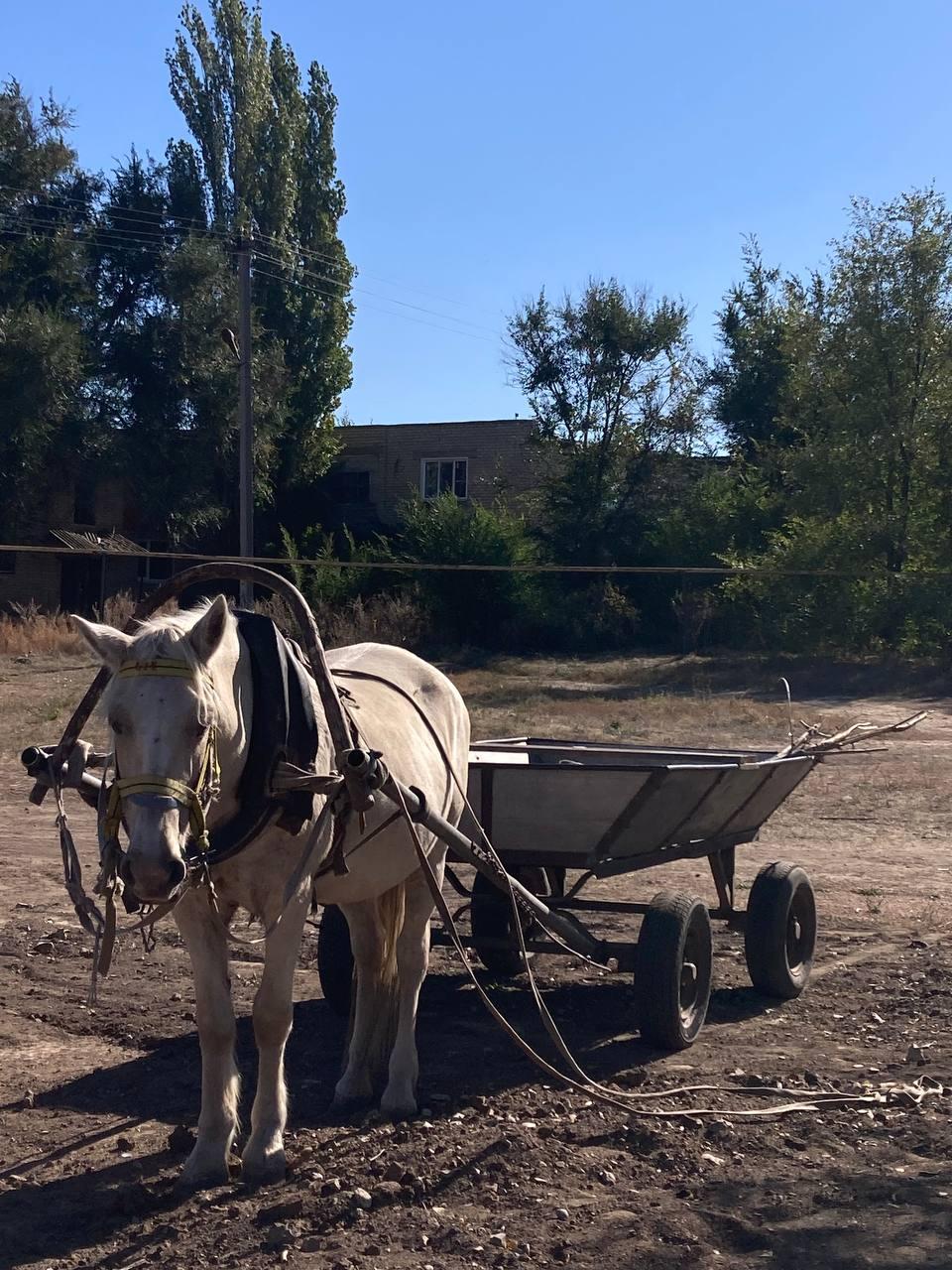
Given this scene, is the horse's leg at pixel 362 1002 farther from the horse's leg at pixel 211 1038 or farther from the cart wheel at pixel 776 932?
the cart wheel at pixel 776 932

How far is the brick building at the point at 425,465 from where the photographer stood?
36719mm

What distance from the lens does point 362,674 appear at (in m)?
5.21

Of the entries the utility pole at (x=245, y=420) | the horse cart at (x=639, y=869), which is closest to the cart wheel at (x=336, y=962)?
the horse cart at (x=639, y=869)

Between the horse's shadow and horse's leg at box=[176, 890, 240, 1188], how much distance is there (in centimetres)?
14

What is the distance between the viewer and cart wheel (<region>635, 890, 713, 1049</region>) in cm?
529

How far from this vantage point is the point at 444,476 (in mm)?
37906

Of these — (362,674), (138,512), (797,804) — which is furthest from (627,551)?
(362,674)

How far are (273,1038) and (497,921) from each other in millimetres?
2235

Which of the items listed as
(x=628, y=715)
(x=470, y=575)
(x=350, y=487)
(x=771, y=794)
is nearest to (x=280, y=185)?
(x=350, y=487)

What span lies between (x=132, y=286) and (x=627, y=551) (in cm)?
1444

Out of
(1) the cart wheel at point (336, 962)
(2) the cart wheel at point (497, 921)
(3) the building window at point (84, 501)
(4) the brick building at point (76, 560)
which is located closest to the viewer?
(1) the cart wheel at point (336, 962)

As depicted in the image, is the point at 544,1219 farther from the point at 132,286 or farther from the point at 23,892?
the point at 132,286

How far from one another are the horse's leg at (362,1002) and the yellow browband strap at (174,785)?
1554 mm

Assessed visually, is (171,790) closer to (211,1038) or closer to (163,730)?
(163,730)
